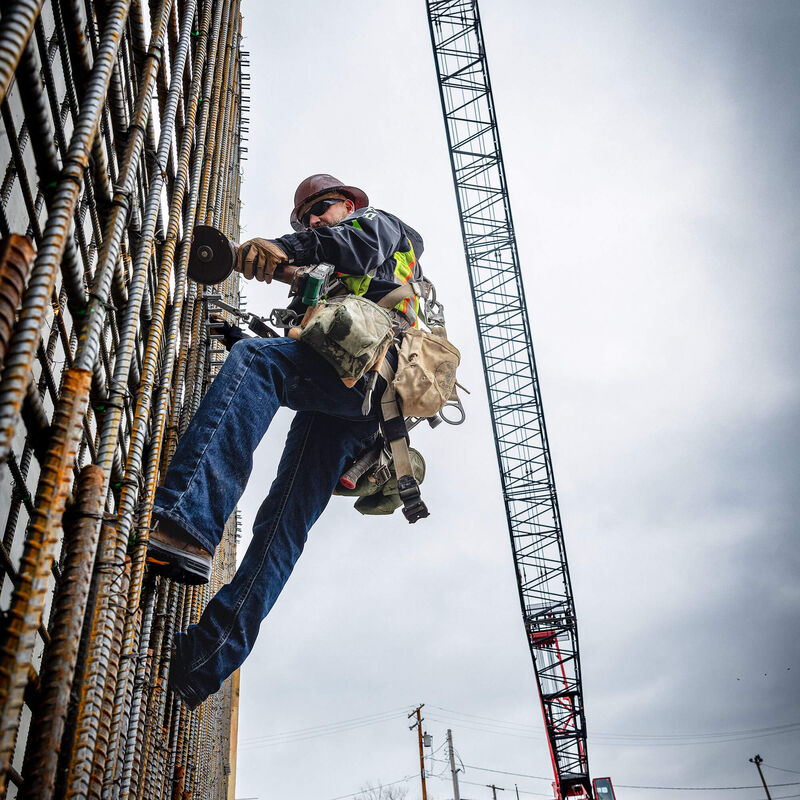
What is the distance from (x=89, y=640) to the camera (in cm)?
184

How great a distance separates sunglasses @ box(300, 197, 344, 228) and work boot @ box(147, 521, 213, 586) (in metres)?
2.61

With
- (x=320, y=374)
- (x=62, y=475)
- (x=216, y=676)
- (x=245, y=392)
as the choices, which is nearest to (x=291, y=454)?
(x=320, y=374)

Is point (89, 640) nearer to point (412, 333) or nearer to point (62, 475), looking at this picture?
point (62, 475)

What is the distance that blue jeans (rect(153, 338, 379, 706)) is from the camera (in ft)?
10.6

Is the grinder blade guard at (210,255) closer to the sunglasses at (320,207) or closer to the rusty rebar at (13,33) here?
the sunglasses at (320,207)

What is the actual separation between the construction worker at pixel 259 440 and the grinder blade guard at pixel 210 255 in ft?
0.28

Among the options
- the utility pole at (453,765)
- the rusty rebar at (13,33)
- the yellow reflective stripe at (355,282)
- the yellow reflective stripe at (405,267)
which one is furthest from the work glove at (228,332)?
the utility pole at (453,765)

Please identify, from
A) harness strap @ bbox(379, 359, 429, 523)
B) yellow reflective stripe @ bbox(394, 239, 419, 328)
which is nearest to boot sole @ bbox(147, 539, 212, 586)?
harness strap @ bbox(379, 359, 429, 523)

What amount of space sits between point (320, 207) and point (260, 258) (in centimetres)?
127

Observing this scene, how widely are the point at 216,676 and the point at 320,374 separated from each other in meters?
1.52

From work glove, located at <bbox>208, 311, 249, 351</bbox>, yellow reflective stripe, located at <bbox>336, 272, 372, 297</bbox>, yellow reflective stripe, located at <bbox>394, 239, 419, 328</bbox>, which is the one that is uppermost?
yellow reflective stripe, located at <bbox>394, 239, 419, 328</bbox>

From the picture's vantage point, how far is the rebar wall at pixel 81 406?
52.7 inches

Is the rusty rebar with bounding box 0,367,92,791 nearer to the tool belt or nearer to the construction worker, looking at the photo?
the construction worker

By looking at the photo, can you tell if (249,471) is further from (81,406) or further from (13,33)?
(13,33)
